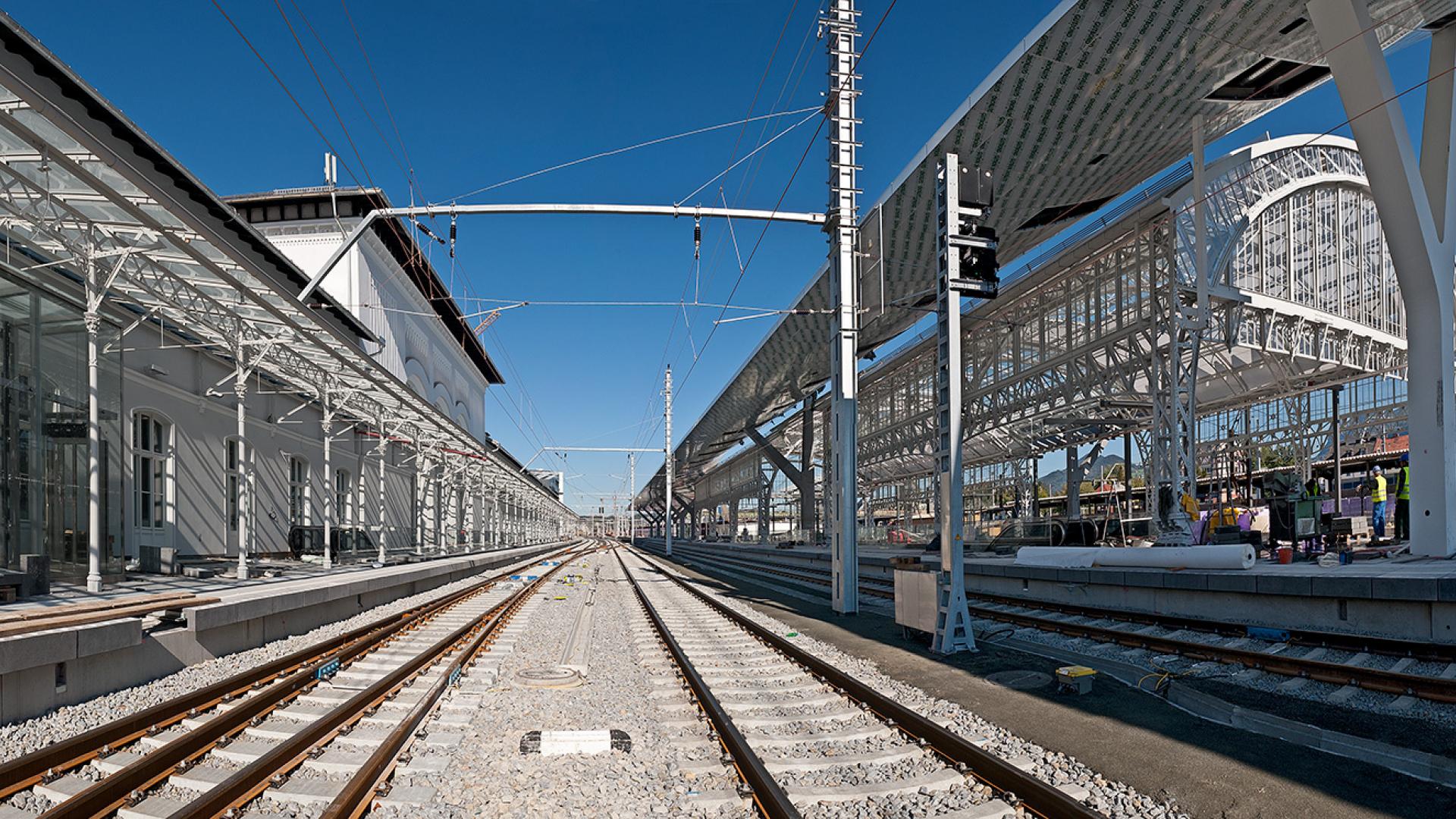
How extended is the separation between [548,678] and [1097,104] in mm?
17272

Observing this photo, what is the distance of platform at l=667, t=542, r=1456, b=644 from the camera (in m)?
10.4

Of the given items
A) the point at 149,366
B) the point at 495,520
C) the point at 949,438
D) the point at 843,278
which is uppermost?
the point at 843,278

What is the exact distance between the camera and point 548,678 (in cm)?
948

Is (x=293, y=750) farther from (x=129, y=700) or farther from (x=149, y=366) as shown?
(x=149, y=366)

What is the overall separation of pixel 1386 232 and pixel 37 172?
21.5 m

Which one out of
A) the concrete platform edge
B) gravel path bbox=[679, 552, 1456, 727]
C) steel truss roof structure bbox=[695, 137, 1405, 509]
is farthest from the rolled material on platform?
steel truss roof structure bbox=[695, 137, 1405, 509]

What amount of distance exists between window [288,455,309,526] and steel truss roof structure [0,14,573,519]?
4.35 m

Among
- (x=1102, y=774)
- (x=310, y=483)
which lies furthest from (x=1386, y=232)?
(x=310, y=483)

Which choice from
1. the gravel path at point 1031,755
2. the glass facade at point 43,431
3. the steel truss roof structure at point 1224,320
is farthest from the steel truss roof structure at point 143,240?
the steel truss roof structure at point 1224,320

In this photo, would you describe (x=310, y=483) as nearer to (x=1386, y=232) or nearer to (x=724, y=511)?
(x=1386, y=232)

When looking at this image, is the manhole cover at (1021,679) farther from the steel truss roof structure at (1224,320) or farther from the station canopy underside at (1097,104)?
the steel truss roof structure at (1224,320)

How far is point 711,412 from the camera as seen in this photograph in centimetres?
6006

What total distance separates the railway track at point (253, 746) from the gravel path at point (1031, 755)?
4.39 meters

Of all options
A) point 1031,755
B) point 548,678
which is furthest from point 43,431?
point 1031,755
